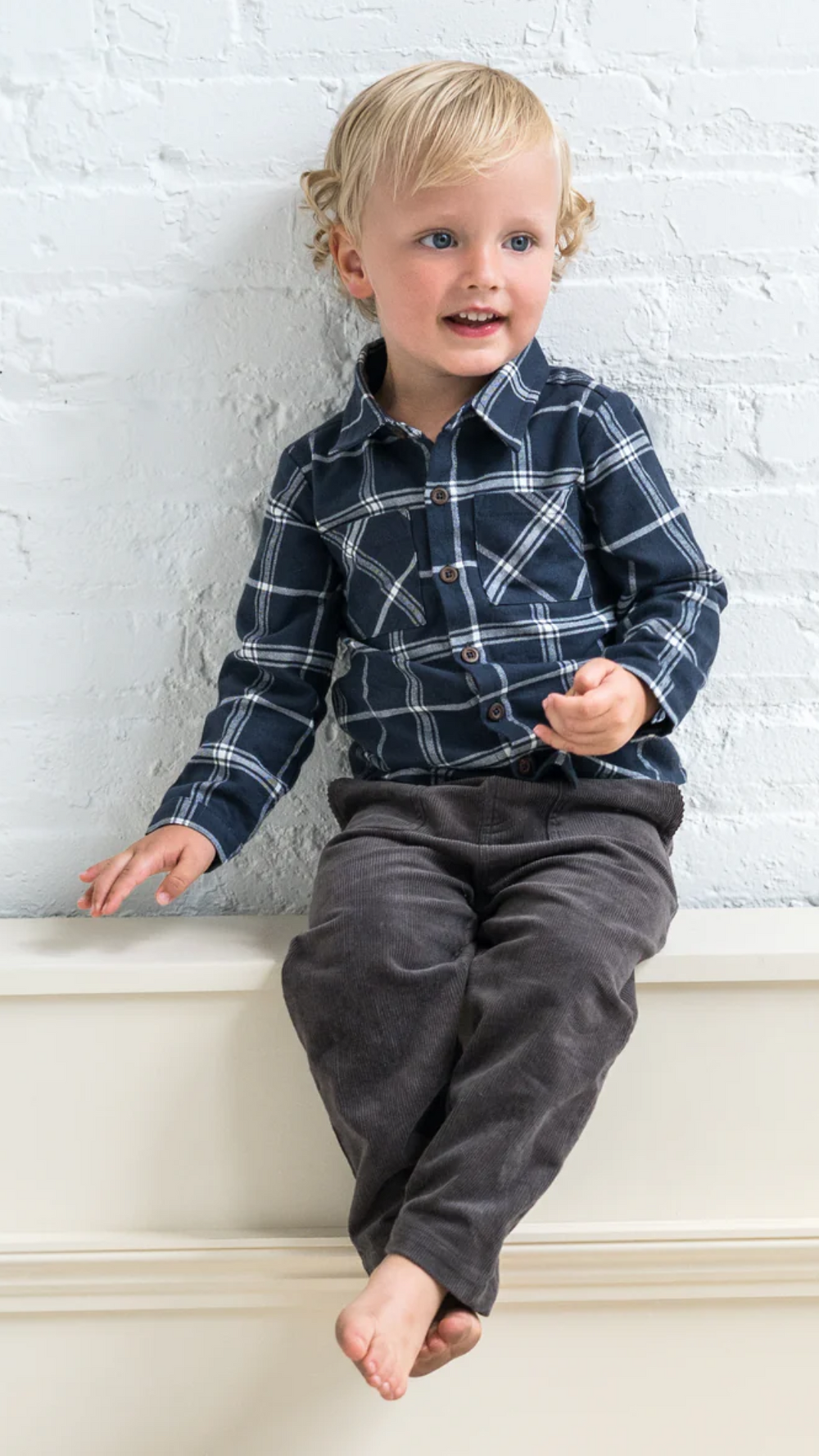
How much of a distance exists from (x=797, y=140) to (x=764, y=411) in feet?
0.76

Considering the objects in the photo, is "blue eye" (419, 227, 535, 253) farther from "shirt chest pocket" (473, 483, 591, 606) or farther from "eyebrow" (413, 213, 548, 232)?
"shirt chest pocket" (473, 483, 591, 606)

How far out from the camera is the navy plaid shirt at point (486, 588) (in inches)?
42.4

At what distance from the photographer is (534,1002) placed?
3.01 ft

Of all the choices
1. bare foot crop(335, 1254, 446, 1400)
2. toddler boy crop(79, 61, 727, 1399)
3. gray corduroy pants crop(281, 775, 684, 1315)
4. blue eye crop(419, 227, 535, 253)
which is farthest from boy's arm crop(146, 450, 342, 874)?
bare foot crop(335, 1254, 446, 1400)

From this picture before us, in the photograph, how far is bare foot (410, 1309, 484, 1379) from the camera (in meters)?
0.83

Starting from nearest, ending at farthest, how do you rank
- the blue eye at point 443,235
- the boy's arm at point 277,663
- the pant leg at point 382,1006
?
the pant leg at point 382,1006, the blue eye at point 443,235, the boy's arm at point 277,663

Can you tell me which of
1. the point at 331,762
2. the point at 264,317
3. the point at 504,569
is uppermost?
the point at 264,317

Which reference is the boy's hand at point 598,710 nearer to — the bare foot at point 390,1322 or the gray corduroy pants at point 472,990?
the gray corduroy pants at point 472,990

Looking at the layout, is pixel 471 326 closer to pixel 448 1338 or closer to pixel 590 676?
pixel 590 676

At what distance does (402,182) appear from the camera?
1025mm

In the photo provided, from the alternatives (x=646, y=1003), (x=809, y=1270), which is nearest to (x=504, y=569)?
(x=646, y=1003)

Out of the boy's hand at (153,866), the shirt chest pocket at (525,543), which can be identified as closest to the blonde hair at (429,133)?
the shirt chest pocket at (525,543)

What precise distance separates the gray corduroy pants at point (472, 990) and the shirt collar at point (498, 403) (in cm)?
29

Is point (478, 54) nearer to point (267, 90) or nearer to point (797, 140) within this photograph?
point (267, 90)
